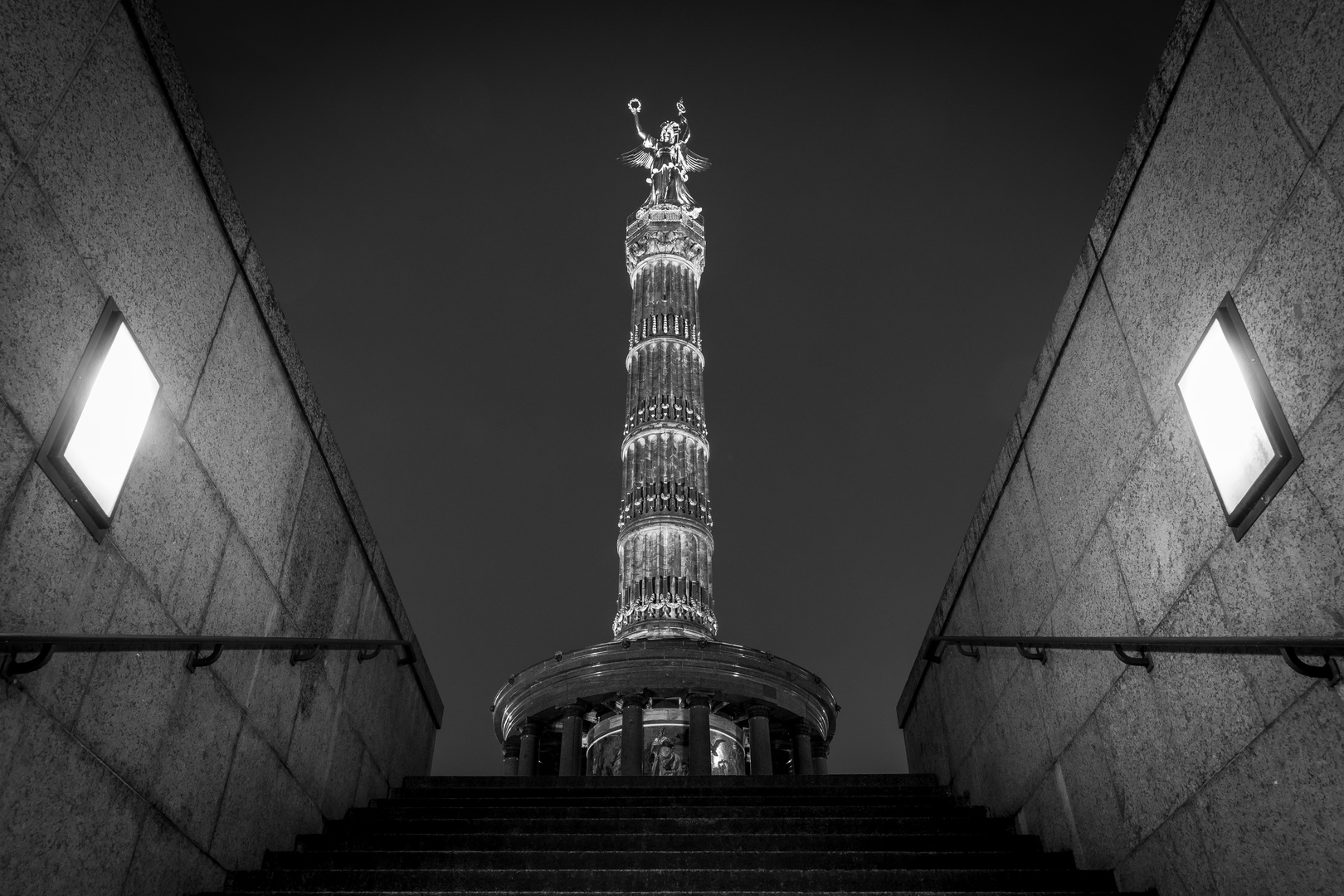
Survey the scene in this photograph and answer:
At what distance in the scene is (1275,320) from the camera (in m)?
4.16

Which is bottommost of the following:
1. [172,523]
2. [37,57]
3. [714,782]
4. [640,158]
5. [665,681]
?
[172,523]

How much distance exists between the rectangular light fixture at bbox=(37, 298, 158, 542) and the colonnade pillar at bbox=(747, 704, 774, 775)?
14015mm

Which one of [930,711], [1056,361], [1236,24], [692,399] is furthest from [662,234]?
[1236,24]

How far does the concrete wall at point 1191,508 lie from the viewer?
3.90 m

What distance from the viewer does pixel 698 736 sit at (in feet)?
57.1

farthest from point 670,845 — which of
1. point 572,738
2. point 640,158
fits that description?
point 640,158

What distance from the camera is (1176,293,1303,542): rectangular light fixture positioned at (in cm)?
414

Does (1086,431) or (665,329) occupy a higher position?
(665,329)

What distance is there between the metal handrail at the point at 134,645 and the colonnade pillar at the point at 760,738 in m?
11.7

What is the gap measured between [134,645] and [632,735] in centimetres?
1343

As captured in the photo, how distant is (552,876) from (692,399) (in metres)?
21.4

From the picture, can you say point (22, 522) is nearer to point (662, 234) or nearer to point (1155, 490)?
point (1155, 490)

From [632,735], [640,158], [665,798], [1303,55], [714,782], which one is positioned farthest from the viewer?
[640,158]

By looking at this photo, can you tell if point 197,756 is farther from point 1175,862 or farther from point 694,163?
point 694,163
